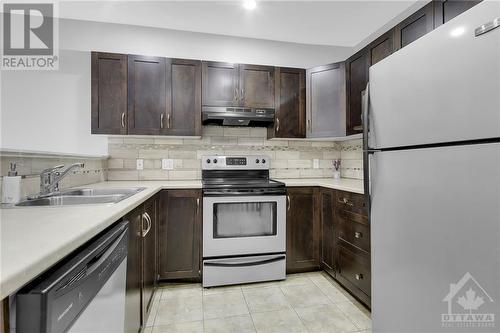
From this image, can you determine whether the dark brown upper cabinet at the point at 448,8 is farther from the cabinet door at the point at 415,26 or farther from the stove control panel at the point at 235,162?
the stove control panel at the point at 235,162

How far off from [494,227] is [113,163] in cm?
293

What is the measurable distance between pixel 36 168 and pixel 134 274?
3.05 ft

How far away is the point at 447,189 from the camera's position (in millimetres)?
957

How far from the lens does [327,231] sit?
2.39 meters

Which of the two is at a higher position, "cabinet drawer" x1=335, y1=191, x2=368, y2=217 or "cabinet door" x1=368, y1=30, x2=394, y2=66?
"cabinet door" x1=368, y1=30, x2=394, y2=66

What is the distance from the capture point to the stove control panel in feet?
9.14

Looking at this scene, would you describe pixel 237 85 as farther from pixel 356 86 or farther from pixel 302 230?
pixel 302 230

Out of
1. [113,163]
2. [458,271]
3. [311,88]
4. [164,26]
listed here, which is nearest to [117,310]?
[458,271]

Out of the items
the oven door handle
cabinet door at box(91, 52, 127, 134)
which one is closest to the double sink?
cabinet door at box(91, 52, 127, 134)

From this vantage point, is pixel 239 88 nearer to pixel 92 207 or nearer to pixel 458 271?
pixel 92 207

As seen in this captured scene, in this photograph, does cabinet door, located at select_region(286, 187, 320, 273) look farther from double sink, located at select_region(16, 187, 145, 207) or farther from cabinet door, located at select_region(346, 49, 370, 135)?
double sink, located at select_region(16, 187, 145, 207)

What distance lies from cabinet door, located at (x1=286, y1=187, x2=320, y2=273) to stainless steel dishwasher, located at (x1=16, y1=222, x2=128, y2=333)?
1646mm

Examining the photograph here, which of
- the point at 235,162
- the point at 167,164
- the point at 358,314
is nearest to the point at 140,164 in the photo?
the point at 167,164

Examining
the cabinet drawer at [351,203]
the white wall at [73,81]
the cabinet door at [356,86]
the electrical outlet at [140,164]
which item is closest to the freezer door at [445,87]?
the cabinet drawer at [351,203]
